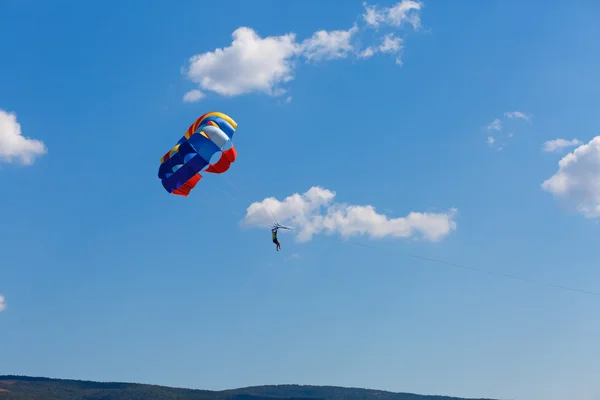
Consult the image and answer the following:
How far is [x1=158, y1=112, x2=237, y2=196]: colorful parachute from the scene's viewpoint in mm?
52094

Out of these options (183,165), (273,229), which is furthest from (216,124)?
(273,229)

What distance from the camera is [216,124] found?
53688 mm

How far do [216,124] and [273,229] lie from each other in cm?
958

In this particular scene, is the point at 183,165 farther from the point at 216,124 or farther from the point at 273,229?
the point at 273,229

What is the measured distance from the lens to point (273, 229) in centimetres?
5525

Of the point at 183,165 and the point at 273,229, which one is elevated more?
the point at 183,165

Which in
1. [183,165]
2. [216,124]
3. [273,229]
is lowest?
[273,229]

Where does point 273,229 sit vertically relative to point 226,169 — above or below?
below

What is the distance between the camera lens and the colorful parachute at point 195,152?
171 feet

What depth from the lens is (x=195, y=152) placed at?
52.2m

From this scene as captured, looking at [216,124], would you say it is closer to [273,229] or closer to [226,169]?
[226,169]

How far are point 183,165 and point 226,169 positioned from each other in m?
4.28

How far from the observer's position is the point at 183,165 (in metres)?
53.0
